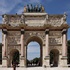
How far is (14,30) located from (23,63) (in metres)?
5.54

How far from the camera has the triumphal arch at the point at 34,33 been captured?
117 feet

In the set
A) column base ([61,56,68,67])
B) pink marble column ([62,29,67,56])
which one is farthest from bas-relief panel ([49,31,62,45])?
column base ([61,56,68,67])

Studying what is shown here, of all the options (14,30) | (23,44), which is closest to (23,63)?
(23,44)

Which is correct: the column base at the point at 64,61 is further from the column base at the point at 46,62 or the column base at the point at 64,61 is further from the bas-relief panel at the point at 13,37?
the bas-relief panel at the point at 13,37

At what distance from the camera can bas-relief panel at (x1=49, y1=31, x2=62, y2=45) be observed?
36438mm

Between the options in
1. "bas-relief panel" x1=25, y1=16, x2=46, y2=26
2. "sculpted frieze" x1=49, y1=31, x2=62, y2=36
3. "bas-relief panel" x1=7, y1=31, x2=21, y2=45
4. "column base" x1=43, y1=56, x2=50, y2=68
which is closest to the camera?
"column base" x1=43, y1=56, x2=50, y2=68

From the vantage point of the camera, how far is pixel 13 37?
3650cm

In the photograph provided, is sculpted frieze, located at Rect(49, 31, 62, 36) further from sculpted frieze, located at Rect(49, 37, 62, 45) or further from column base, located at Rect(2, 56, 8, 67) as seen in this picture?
column base, located at Rect(2, 56, 8, 67)

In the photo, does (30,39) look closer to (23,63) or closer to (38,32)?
(38,32)

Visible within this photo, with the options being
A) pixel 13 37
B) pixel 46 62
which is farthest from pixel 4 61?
pixel 46 62

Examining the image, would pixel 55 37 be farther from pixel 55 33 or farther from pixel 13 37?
pixel 13 37

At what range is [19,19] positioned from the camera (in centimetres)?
3700

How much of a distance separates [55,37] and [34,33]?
3.44 meters

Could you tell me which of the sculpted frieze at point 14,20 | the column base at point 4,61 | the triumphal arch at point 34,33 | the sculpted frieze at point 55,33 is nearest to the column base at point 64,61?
the triumphal arch at point 34,33
